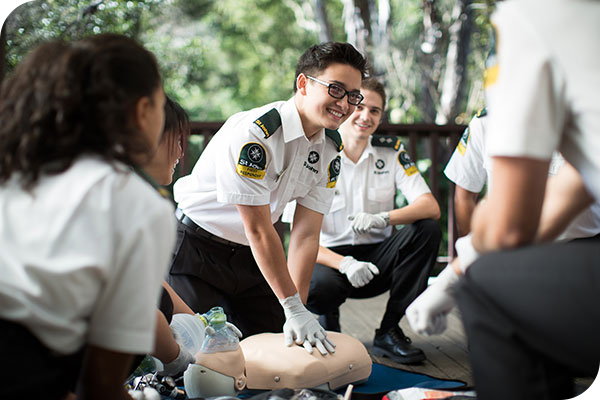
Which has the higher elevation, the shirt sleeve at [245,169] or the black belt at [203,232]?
the shirt sleeve at [245,169]

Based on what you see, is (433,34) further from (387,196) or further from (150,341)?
(150,341)

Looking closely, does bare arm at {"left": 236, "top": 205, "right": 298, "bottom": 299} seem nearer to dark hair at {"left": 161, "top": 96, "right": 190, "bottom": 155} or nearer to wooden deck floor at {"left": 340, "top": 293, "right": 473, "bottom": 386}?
dark hair at {"left": 161, "top": 96, "right": 190, "bottom": 155}

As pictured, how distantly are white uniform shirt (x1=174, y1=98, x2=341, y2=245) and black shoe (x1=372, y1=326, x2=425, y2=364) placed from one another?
632 millimetres

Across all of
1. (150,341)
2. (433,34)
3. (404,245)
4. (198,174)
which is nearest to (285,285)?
(198,174)

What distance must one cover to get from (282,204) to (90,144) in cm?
118

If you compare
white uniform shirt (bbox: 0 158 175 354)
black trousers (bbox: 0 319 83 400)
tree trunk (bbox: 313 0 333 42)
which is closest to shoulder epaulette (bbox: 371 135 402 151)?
white uniform shirt (bbox: 0 158 175 354)

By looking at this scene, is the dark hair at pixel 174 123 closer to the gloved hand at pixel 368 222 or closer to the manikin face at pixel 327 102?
the manikin face at pixel 327 102

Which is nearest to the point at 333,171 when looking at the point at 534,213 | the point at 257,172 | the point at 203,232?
the point at 257,172

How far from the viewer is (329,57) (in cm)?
196

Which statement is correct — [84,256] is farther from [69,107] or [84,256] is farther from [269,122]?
[269,122]

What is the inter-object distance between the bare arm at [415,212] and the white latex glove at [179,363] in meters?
1.23

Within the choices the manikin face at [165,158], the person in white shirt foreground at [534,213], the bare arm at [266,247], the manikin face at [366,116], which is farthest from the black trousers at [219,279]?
the person in white shirt foreground at [534,213]

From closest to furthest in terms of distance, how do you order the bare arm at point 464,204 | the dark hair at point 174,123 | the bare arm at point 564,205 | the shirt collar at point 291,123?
the bare arm at point 564,205 < the dark hair at point 174,123 < the shirt collar at point 291,123 < the bare arm at point 464,204

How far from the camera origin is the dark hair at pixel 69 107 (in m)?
0.91
